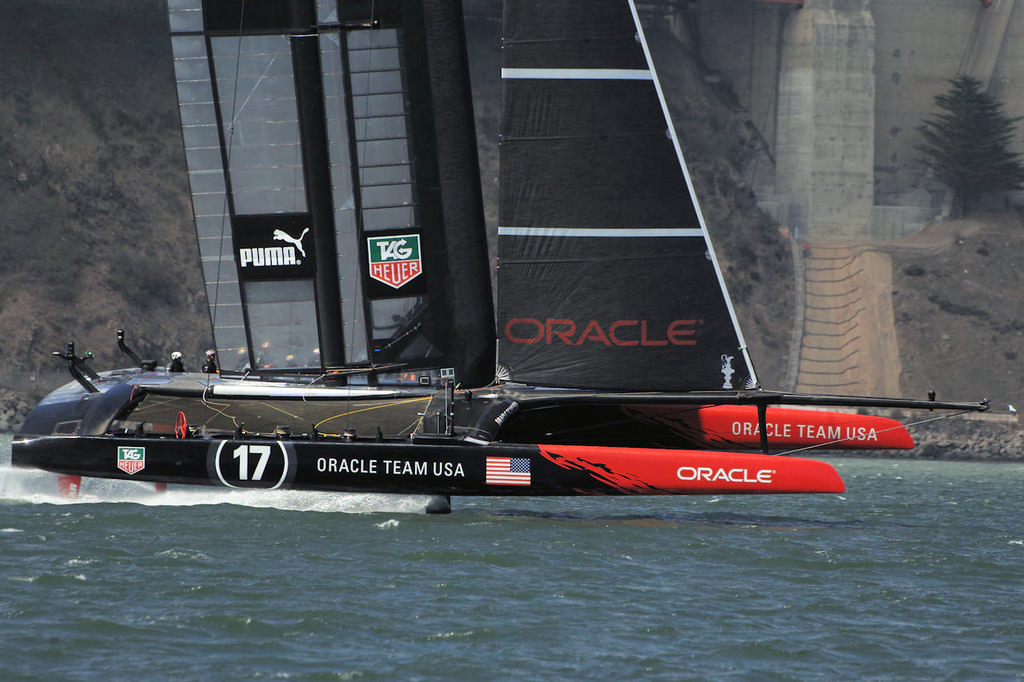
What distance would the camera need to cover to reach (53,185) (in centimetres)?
5206

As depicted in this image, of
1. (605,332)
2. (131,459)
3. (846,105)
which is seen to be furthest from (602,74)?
(846,105)

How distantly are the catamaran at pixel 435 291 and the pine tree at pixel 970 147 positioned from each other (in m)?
49.5

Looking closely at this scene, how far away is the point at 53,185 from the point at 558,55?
4068 centimetres

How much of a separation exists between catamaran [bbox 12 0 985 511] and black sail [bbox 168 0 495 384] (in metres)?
0.03

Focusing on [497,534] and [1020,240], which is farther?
[1020,240]

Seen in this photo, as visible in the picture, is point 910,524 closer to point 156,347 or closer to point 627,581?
point 627,581

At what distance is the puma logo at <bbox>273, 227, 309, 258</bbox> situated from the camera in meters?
17.7

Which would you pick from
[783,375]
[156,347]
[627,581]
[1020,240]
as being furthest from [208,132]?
[1020,240]

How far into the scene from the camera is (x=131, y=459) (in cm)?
1658

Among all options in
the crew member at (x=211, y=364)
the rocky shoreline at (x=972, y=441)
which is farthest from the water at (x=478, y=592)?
the rocky shoreline at (x=972, y=441)

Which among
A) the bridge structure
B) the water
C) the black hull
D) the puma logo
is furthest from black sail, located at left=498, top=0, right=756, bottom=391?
the bridge structure

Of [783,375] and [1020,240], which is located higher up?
[1020,240]

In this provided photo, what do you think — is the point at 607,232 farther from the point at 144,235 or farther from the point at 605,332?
the point at 144,235

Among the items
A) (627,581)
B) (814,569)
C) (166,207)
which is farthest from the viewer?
(166,207)
